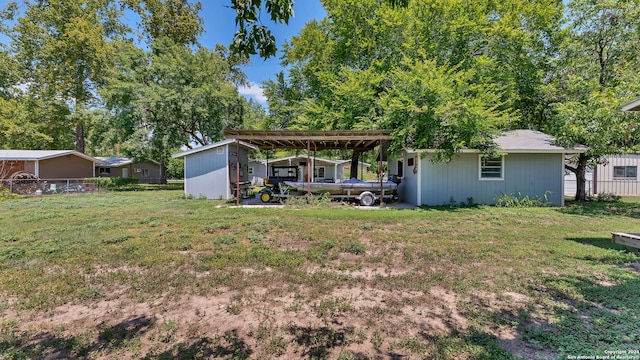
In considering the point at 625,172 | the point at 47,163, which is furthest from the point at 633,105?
the point at 47,163

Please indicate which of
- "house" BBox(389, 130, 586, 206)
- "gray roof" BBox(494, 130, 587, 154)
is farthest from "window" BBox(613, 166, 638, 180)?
"house" BBox(389, 130, 586, 206)

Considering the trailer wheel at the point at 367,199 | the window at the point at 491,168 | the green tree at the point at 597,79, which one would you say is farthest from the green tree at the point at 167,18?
the green tree at the point at 597,79

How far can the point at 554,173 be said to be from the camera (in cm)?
1095

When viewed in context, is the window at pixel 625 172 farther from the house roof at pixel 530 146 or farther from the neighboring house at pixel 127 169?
the neighboring house at pixel 127 169

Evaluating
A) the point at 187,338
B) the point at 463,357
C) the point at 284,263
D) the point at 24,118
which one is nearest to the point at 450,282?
the point at 463,357

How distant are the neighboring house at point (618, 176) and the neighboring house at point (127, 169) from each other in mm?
35960

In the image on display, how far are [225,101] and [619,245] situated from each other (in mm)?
20667

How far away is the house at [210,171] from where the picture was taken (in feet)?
45.0

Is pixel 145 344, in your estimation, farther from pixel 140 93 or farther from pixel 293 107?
pixel 140 93

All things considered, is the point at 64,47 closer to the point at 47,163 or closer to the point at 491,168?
the point at 47,163

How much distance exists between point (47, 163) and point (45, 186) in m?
6.04

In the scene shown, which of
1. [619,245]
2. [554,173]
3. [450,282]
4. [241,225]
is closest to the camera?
[450,282]

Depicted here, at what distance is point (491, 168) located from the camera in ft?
36.6

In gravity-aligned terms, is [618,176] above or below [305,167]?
below
